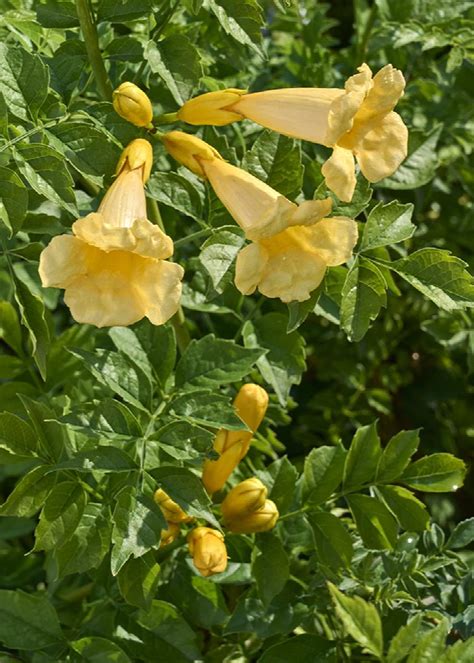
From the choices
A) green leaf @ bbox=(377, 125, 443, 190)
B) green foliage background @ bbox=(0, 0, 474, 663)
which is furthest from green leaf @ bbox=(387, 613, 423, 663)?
green leaf @ bbox=(377, 125, 443, 190)

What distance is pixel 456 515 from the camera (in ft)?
11.0

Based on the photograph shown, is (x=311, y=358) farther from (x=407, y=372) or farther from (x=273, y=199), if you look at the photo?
(x=273, y=199)

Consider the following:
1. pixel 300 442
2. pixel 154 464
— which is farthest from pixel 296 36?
pixel 154 464

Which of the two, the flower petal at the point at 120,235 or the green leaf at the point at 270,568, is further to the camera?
the green leaf at the point at 270,568

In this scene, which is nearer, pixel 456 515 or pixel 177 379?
pixel 177 379

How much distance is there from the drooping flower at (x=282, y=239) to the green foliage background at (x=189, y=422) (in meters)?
0.07

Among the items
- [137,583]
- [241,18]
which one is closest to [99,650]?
[137,583]

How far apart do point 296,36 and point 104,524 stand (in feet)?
6.58

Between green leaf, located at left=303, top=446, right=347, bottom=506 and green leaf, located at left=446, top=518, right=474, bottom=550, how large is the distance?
240 millimetres

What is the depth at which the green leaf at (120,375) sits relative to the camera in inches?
73.7

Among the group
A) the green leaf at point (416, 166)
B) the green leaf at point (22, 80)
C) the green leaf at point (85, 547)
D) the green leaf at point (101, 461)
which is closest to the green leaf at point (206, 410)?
the green leaf at point (101, 461)

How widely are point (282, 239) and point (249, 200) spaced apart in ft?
0.31

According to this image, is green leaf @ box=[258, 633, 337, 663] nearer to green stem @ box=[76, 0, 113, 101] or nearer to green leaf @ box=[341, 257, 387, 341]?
Result: green leaf @ box=[341, 257, 387, 341]

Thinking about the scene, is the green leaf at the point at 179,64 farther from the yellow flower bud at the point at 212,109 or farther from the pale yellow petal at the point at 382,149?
the pale yellow petal at the point at 382,149
